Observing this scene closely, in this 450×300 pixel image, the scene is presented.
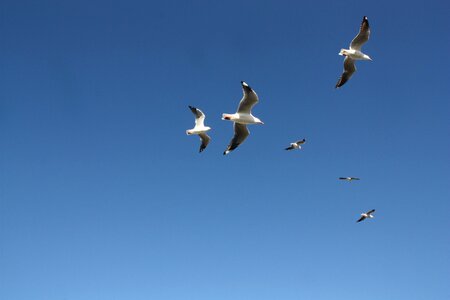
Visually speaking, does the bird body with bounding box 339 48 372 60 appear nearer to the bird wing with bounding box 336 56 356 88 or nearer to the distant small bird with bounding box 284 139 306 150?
the bird wing with bounding box 336 56 356 88

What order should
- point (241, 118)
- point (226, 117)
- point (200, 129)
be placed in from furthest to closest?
point (200, 129), point (241, 118), point (226, 117)

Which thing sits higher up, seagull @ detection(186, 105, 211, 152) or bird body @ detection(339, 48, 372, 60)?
bird body @ detection(339, 48, 372, 60)

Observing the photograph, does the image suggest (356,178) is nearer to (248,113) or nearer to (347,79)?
(347,79)

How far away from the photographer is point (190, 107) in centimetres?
2941

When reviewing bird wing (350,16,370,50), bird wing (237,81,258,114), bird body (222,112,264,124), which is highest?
bird wing (350,16,370,50)

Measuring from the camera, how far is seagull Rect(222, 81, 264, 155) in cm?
2392

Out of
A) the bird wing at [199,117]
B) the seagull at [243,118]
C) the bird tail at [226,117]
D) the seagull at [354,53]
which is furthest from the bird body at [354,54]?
the bird wing at [199,117]

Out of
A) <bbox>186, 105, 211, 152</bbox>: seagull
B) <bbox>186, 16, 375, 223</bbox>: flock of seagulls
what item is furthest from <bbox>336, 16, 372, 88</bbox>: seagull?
<bbox>186, 105, 211, 152</bbox>: seagull

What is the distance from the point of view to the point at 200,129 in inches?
1118

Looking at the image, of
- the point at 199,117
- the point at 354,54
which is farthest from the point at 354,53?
the point at 199,117

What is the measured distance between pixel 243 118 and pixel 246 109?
1.38ft

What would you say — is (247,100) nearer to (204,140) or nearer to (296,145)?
(204,140)

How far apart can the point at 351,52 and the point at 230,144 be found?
721 centimetres

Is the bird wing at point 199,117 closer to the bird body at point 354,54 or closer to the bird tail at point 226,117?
the bird tail at point 226,117
